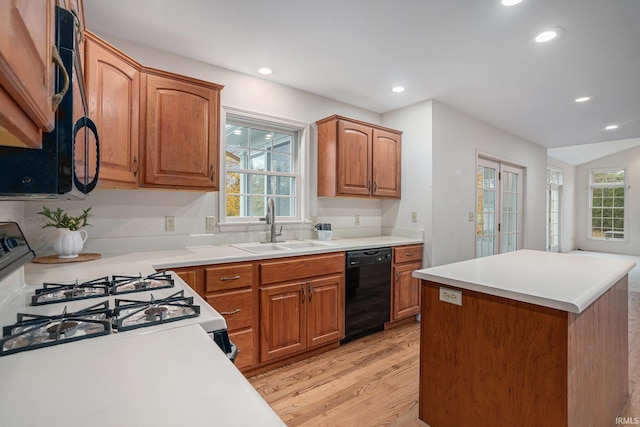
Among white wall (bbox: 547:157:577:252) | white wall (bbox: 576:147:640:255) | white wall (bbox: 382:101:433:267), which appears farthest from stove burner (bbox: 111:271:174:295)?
white wall (bbox: 576:147:640:255)

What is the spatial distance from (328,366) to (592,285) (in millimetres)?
1800

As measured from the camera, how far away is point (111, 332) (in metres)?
0.85

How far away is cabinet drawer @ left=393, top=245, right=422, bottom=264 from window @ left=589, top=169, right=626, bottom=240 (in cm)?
870

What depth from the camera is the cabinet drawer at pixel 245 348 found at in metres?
2.19

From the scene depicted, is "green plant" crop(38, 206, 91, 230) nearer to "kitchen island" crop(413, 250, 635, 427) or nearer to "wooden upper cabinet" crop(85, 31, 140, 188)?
"wooden upper cabinet" crop(85, 31, 140, 188)

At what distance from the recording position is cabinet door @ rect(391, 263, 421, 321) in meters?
3.15

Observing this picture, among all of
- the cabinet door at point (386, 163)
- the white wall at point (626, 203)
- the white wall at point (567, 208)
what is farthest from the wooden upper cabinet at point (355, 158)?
the white wall at point (626, 203)

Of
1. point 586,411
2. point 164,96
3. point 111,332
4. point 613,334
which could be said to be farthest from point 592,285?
point 164,96

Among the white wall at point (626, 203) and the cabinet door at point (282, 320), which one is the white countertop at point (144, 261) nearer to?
the cabinet door at point (282, 320)

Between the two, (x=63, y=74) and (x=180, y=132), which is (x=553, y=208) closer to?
(x=180, y=132)

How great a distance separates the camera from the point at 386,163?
3570mm

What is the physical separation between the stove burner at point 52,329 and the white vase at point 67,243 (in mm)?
1050

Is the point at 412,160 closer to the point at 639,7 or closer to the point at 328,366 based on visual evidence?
the point at 639,7

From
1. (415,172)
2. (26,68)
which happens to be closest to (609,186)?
(415,172)
